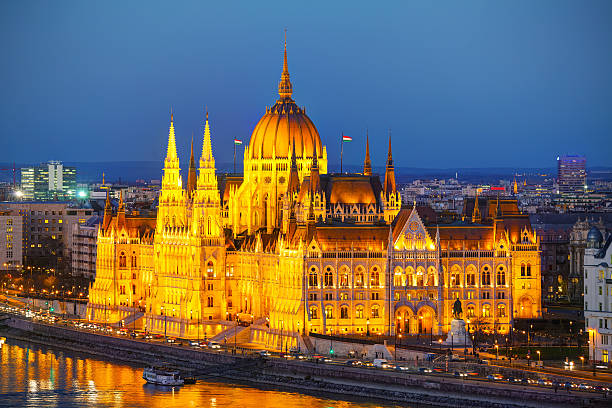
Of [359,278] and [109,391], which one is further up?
[359,278]

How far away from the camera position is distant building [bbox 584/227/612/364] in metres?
144

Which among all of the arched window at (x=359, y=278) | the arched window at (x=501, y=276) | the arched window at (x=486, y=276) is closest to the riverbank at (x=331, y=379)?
the arched window at (x=359, y=278)

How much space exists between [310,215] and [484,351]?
24.0m

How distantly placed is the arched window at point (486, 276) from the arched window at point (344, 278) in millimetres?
14619

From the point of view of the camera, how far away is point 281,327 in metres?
168

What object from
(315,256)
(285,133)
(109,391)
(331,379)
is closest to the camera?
(331,379)

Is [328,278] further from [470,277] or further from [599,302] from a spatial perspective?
[599,302]

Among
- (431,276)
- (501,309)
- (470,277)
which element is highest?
(431,276)

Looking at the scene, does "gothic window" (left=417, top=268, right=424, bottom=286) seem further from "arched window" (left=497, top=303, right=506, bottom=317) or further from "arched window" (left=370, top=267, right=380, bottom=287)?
"arched window" (left=497, top=303, right=506, bottom=317)

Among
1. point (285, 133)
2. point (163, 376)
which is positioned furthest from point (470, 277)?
point (163, 376)

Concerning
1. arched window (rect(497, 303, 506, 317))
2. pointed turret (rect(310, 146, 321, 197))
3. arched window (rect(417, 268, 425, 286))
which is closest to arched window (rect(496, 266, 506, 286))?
arched window (rect(497, 303, 506, 317))

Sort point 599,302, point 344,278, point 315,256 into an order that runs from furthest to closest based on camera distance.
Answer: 1. point 344,278
2. point 315,256
3. point 599,302

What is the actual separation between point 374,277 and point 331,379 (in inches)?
864

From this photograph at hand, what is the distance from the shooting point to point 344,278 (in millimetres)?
168750
